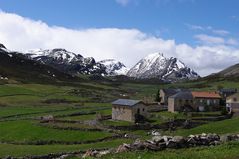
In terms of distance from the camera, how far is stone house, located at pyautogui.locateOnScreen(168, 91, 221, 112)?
13650 cm

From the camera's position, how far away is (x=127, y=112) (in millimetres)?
120875

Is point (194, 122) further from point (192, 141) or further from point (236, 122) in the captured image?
point (192, 141)

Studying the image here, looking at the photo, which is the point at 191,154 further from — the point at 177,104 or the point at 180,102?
the point at 180,102

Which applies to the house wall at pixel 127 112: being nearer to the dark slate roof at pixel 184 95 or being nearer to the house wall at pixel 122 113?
the house wall at pixel 122 113

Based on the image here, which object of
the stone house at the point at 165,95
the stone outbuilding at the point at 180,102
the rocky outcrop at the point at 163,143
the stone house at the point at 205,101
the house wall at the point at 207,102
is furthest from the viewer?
the stone house at the point at 165,95

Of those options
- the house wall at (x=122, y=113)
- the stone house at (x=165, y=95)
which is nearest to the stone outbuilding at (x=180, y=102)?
the house wall at (x=122, y=113)

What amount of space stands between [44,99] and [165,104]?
176ft

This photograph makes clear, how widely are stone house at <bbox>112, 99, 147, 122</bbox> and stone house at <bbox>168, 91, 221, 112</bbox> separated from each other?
57.6 feet

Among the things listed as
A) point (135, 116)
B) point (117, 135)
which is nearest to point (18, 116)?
point (135, 116)

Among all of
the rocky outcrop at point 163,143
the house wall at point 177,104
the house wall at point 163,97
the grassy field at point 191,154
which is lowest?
the grassy field at point 191,154

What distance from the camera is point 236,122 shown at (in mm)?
95938

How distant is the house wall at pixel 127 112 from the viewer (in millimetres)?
118688

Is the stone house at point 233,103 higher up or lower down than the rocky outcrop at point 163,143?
higher up

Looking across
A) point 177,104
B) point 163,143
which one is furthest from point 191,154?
point 177,104
